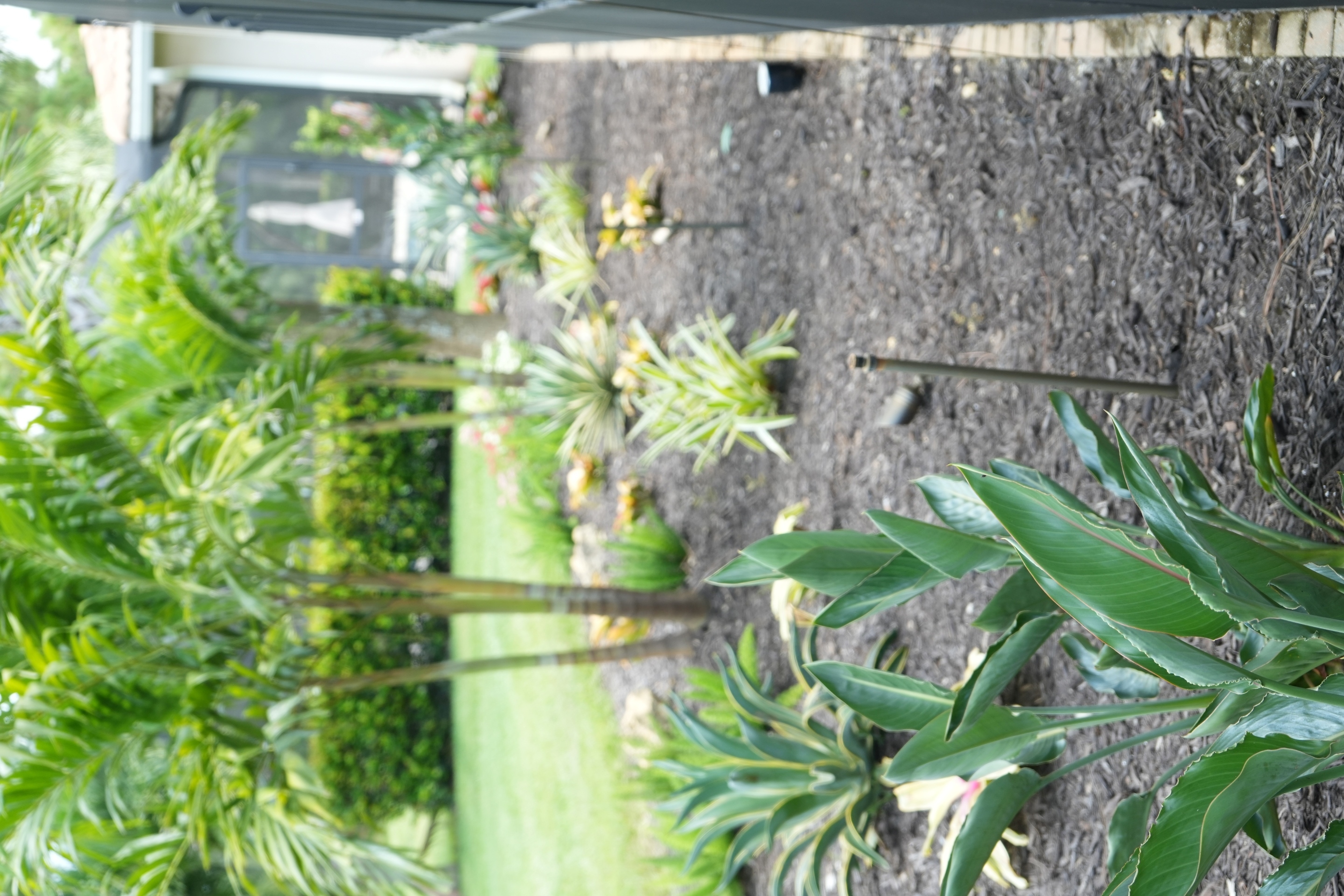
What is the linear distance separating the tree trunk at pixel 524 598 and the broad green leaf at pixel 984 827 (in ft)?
7.19

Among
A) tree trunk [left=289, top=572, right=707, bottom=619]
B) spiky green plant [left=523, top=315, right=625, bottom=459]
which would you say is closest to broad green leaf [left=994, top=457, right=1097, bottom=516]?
tree trunk [left=289, top=572, right=707, bottom=619]

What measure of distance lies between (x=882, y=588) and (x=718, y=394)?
205 centimetres

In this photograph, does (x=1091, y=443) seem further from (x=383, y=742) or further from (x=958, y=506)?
(x=383, y=742)

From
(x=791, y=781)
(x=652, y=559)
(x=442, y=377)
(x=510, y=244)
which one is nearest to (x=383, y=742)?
(x=442, y=377)

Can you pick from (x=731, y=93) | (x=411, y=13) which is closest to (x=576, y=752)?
(x=731, y=93)

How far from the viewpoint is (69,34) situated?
11695mm

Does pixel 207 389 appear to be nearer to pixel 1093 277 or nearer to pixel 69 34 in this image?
pixel 1093 277

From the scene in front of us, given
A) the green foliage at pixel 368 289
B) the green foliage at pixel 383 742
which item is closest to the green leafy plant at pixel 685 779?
the green foliage at pixel 383 742

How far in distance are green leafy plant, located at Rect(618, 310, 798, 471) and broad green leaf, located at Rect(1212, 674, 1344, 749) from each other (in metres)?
2.37

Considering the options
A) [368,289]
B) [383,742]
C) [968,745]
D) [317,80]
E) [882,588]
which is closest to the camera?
[968,745]

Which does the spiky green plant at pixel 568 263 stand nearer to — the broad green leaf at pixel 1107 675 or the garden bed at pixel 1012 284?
the garden bed at pixel 1012 284

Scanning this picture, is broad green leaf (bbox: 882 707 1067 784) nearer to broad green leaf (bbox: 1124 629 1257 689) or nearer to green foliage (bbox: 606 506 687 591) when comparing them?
broad green leaf (bbox: 1124 629 1257 689)

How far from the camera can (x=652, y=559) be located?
4.24 m

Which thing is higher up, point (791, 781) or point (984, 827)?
point (984, 827)
